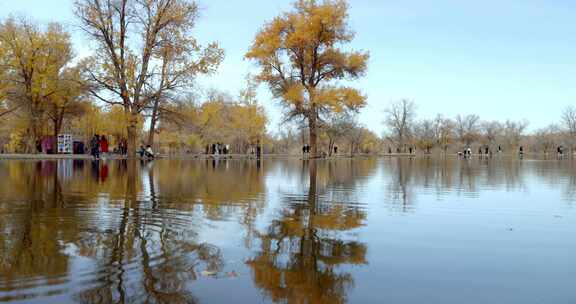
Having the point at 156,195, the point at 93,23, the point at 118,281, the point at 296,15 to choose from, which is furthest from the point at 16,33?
the point at 118,281

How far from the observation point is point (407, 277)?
4125 mm

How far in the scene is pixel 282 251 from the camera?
500 cm

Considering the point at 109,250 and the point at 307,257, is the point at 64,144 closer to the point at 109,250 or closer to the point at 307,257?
the point at 109,250

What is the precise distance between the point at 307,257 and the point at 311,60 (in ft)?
106

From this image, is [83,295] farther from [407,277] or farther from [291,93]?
[291,93]

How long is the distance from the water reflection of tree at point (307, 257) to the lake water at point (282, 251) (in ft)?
Answer: 0.05

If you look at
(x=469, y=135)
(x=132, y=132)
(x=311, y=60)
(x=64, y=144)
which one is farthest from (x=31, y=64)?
(x=469, y=135)

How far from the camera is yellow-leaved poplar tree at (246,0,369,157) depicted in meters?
34.6

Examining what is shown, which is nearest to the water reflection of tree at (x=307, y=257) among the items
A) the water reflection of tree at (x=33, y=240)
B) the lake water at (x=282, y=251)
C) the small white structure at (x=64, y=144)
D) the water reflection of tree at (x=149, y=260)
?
the lake water at (x=282, y=251)

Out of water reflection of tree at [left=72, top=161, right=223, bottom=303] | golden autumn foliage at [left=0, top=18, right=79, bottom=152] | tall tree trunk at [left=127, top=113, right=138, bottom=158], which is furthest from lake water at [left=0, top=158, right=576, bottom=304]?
golden autumn foliage at [left=0, top=18, right=79, bottom=152]

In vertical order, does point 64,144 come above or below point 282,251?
above

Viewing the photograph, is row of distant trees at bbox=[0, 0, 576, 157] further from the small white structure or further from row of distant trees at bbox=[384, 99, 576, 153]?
row of distant trees at bbox=[384, 99, 576, 153]

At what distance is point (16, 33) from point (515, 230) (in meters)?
43.3

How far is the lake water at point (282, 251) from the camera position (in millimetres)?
3674
